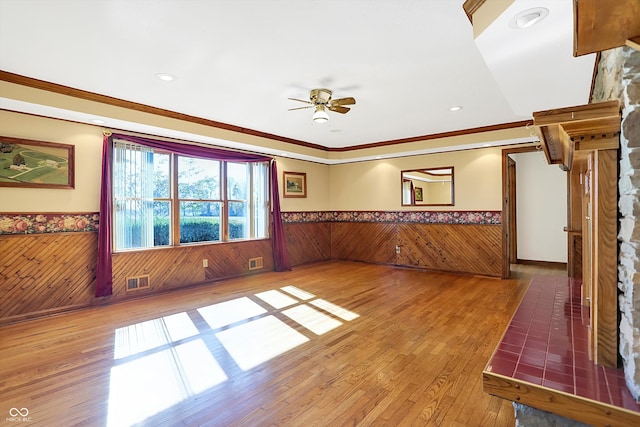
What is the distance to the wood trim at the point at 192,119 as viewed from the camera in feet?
10.8

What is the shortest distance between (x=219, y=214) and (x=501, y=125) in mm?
5016

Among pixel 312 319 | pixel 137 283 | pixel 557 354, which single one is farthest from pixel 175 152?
pixel 557 354

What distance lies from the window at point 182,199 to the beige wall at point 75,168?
250mm

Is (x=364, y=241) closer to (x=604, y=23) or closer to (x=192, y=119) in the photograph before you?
(x=192, y=119)

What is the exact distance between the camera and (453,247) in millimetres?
6062

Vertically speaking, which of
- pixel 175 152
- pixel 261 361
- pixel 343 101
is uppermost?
pixel 343 101

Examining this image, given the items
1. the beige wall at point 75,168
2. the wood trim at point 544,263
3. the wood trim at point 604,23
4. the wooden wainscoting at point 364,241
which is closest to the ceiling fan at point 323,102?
the wood trim at point 604,23

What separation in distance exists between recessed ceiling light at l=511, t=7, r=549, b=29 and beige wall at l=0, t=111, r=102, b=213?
15.4 feet

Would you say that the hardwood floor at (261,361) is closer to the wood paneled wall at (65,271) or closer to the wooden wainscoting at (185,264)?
the wood paneled wall at (65,271)

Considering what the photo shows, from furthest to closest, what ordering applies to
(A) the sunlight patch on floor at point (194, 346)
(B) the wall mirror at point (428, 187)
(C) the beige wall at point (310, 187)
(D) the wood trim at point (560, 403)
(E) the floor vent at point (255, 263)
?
(C) the beige wall at point (310, 187)
(B) the wall mirror at point (428, 187)
(E) the floor vent at point (255, 263)
(A) the sunlight patch on floor at point (194, 346)
(D) the wood trim at point (560, 403)

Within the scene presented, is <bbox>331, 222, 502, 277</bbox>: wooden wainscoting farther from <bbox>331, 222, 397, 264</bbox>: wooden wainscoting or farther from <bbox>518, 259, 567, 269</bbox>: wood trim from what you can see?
<bbox>518, 259, 567, 269</bbox>: wood trim

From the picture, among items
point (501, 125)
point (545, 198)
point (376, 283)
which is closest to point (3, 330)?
point (376, 283)

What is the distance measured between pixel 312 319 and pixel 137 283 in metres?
2.69

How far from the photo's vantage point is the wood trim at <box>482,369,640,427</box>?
4.35ft
